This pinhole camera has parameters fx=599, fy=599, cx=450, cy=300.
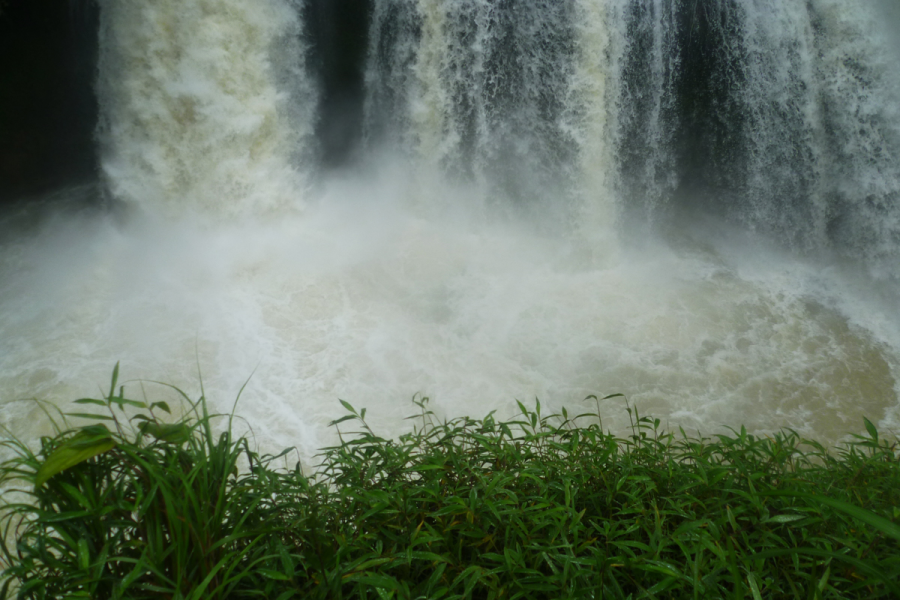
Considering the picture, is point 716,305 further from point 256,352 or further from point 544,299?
point 256,352

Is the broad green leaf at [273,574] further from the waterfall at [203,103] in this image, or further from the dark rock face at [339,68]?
the dark rock face at [339,68]

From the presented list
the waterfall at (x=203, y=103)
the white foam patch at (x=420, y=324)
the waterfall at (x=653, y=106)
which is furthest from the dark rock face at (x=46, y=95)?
the waterfall at (x=653, y=106)

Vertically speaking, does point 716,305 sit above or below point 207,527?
above

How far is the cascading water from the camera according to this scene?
5.30m

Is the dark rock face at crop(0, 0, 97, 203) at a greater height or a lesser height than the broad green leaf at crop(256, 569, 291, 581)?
greater

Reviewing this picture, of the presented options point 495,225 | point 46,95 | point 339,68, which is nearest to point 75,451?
point 495,225

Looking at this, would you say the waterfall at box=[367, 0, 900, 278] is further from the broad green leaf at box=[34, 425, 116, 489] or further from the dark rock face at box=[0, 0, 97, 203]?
the broad green leaf at box=[34, 425, 116, 489]

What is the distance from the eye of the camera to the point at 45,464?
1.14 m

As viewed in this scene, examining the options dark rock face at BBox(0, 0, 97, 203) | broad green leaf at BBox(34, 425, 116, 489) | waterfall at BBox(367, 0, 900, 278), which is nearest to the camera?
broad green leaf at BBox(34, 425, 116, 489)

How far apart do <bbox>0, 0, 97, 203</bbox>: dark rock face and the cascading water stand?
109 centimetres

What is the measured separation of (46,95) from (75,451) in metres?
7.65

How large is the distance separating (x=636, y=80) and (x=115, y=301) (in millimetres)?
5793

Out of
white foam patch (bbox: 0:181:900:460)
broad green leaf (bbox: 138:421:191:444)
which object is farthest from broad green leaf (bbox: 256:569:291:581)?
white foam patch (bbox: 0:181:900:460)

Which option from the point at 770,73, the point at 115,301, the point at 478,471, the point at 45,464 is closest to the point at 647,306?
the point at 770,73
